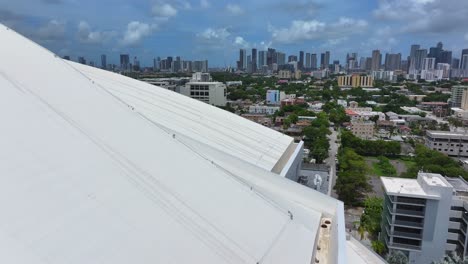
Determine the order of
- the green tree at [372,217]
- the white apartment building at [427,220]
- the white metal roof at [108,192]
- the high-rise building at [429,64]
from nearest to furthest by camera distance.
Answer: the white metal roof at [108,192], the white apartment building at [427,220], the green tree at [372,217], the high-rise building at [429,64]

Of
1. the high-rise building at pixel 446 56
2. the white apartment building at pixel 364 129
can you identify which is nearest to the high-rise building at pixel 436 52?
the high-rise building at pixel 446 56

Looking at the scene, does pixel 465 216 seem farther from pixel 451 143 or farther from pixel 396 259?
pixel 451 143

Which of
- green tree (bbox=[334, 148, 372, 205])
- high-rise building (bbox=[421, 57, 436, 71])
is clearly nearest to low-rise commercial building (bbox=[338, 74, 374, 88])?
high-rise building (bbox=[421, 57, 436, 71])

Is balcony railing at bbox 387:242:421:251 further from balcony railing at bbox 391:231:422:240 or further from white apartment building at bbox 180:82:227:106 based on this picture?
white apartment building at bbox 180:82:227:106

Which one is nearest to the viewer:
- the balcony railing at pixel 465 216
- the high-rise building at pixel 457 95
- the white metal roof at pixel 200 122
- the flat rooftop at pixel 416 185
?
the white metal roof at pixel 200 122

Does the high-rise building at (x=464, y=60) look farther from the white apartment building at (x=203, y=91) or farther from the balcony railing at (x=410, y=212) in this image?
the balcony railing at (x=410, y=212)

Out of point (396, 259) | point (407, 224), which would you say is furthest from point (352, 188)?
point (396, 259)

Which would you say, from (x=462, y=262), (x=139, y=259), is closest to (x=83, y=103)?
(x=139, y=259)
